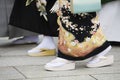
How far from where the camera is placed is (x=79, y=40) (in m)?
3.42

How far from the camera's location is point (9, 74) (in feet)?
11.0

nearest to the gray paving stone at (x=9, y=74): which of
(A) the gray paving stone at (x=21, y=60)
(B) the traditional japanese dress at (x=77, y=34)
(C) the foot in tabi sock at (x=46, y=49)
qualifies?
(A) the gray paving stone at (x=21, y=60)

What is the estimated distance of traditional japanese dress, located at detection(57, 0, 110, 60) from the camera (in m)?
3.41

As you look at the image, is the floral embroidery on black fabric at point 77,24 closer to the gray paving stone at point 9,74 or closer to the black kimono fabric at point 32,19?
the gray paving stone at point 9,74

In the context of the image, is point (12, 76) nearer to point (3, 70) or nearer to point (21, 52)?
point (3, 70)

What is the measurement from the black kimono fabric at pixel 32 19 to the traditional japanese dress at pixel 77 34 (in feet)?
2.30

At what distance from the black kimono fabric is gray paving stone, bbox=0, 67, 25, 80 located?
83 centimetres

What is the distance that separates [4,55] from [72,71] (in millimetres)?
1180

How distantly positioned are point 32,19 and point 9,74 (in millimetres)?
1331

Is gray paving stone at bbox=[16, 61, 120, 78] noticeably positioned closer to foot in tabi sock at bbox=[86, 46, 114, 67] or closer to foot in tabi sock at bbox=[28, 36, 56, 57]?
foot in tabi sock at bbox=[86, 46, 114, 67]

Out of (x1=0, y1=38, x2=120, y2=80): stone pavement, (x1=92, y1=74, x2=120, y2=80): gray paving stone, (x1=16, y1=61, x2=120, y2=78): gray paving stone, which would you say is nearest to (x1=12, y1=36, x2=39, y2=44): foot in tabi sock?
(x1=0, y1=38, x2=120, y2=80): stone pavement

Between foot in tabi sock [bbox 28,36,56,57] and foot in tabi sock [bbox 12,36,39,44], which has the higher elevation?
foot in tabi sock [bbox 28,36,56,57]

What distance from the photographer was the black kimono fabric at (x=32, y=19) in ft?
13.8

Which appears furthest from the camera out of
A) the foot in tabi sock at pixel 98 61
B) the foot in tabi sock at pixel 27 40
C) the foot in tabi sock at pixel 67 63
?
the foot in tabi sock at pixel 27 40
